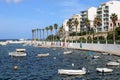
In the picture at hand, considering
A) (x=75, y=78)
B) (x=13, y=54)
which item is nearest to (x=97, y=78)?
(x=75, y=78)

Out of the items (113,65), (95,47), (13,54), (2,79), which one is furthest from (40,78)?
(95,47)

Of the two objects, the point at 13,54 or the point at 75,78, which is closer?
the point at 75,78

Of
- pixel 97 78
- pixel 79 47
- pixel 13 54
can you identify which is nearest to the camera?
pixel 97 78

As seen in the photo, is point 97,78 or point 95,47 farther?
point 95,47

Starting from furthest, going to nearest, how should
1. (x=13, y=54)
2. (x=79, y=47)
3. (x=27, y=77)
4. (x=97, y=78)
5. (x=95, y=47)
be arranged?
(x=79, y=47)
(x=95, y=47)
(x=13, y=54)
(x=27, y=77)
(x=97, y=78)

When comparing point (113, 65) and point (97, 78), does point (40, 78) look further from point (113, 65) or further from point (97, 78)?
point (113, 65)

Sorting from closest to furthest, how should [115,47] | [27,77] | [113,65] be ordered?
[27,77]
[113,65]
[115,47]

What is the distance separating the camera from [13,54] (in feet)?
421

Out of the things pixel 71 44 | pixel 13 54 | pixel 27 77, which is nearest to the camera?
pixel 27 77

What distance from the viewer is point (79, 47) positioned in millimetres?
164875

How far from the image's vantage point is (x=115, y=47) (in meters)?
116

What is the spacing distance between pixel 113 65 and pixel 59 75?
19475mm

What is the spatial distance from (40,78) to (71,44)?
119m

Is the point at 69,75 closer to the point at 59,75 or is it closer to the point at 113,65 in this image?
the point at 59,75
